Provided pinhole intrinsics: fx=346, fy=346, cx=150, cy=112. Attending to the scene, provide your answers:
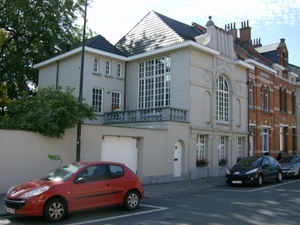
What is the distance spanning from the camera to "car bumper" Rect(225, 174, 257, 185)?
16641mm

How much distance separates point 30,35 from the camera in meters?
30.2

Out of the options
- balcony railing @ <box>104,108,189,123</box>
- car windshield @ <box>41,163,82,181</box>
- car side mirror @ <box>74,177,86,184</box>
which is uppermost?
balcony railing @ <box>104,108,189,123</box>

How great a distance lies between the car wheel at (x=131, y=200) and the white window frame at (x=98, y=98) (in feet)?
43.4

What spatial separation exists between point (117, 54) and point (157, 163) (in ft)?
30.2

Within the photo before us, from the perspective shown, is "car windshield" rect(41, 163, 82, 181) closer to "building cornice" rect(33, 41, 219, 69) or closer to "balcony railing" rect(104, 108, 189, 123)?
"balcony railing" rect(104, 108, 189, 123)

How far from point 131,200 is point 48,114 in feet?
18.9

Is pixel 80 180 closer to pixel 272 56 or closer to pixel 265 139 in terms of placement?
pixel 265 139

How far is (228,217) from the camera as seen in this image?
30.3 ft

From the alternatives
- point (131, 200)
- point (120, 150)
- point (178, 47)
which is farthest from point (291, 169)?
point (131, 200)

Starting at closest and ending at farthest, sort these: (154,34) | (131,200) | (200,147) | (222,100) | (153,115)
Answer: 1. (131,200)
2. (153,115)
3. (200,147)
4. (222,100)
5. (154,34)

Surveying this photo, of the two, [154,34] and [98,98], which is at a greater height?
[154,34]

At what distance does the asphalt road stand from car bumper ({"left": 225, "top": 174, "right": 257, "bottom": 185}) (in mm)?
3426

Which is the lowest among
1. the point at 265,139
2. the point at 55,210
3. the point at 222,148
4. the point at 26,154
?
the point at 55,210

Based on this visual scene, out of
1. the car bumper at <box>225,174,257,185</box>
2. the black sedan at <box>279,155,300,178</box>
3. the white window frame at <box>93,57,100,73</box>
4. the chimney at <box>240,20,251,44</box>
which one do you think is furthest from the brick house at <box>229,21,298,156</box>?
the white window frame at <box>93,57,100,73</box>
